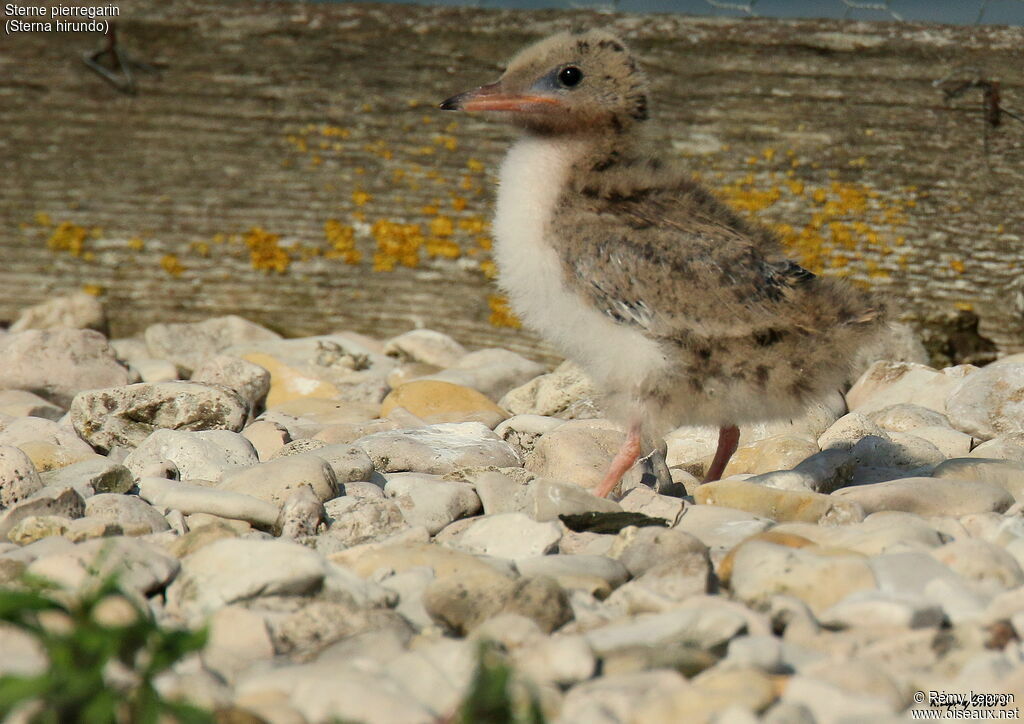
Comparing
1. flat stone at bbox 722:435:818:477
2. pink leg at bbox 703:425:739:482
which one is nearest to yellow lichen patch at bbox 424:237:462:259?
flat stone at bbox 722:435:818:477

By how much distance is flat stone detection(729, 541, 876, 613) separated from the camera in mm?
2307

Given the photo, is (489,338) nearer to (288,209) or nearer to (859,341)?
(288,209)

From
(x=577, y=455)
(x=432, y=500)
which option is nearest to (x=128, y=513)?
(x=432, y=500)

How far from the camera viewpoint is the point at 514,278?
11.8ft

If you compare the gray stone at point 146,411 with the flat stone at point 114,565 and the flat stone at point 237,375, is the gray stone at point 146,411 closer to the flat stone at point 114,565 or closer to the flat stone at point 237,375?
the flat stone at point 237,375

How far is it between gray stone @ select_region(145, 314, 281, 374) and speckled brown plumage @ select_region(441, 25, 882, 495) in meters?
2.27

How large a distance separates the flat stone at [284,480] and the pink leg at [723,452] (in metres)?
1.29

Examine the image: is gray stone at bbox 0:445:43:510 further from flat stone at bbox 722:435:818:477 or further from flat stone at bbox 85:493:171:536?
flat stone at bbox 722:435:818:477

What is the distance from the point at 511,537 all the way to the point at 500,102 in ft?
5.38

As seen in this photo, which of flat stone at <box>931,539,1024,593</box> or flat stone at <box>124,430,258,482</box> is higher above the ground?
flat stone at <box>931,539,1024,593</box>

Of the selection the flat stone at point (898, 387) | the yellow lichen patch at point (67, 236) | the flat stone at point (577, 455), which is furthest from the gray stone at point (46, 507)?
the flat stone at point (898, 387)

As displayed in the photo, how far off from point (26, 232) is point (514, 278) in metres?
3.27

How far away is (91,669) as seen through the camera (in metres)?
1.68

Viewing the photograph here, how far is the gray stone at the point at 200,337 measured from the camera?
5.44 m
